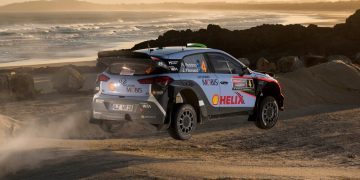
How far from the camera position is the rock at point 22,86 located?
836 inches

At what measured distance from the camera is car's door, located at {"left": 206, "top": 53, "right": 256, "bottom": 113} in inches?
446

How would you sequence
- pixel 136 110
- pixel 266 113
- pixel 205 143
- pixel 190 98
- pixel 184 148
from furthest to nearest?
pixel 205 143 → pixel 266 113 → pixel 184 148 → pixel 190 98 → pixel 136 110

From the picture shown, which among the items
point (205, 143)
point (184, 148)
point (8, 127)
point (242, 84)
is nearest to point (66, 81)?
point (8, 127)

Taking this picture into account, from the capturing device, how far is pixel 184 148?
498 inches

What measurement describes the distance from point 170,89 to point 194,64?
2.57 ft

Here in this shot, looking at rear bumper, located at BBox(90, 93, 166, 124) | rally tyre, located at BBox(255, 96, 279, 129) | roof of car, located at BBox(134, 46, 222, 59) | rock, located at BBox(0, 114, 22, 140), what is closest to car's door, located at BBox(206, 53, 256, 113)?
roof of car, located at BBox(134, 46, 222, 59)

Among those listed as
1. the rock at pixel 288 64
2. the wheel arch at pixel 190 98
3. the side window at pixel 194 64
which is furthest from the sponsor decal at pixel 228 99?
the rock at pixel 288 64

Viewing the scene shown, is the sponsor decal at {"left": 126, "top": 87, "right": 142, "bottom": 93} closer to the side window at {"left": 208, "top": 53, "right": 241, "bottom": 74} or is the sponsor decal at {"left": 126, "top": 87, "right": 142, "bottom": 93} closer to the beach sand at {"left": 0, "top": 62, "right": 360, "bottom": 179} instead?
the beach sand at {"left": 0, "top": 62, "right": 360, "bottom": 179}

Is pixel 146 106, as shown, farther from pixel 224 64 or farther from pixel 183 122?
pixel 224 64

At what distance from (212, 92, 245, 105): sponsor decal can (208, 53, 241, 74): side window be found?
0.44 meters

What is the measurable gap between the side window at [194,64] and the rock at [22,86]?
11452 mm

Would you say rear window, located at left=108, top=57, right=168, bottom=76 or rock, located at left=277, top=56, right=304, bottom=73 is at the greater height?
rear window, located at left=108, top=57, right=168, bottom=76

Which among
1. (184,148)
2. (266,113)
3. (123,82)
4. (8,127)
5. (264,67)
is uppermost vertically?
(123,82)

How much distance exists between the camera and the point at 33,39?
6606 cm
